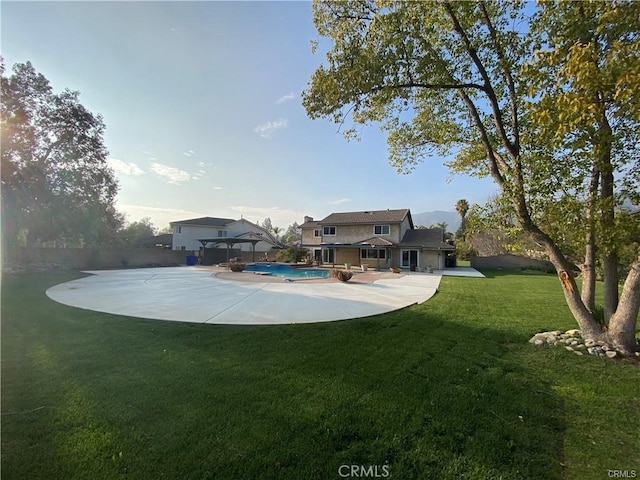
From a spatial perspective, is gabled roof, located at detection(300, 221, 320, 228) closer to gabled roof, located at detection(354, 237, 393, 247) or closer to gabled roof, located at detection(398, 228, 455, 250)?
gabled roof, located at detection(354, 237, 393, 247)

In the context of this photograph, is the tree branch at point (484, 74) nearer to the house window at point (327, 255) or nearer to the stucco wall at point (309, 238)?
the house window at point (327, 255)

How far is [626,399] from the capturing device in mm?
3957

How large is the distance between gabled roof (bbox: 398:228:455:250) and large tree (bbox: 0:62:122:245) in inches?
1020

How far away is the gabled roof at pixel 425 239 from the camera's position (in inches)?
1057

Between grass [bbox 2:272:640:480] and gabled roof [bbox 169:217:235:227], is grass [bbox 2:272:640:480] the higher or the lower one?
the lower one

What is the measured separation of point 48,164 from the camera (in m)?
20.6

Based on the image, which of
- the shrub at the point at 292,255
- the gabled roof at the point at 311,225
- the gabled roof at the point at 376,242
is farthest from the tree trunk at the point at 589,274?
the gabled roof at the point at 311,225

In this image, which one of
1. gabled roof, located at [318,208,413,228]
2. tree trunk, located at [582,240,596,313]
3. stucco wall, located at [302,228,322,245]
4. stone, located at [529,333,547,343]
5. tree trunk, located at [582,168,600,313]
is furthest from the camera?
stucco wall, located at [302,228,322,245]

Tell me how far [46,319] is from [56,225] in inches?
756

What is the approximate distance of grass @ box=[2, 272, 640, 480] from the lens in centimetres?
263

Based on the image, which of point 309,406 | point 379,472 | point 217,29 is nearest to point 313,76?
point 217,29

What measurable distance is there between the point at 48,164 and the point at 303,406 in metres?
26.3

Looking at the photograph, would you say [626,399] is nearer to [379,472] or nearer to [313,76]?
[379,472]

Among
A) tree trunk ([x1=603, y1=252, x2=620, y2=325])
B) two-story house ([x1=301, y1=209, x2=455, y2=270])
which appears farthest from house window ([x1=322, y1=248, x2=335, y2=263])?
tree trunk ([x1=603, y1=252, x2=620, y2=325])
